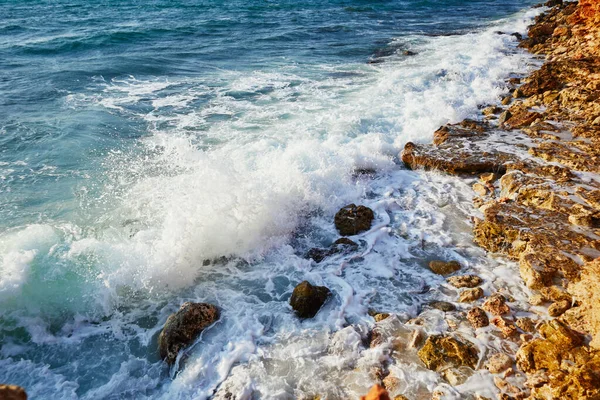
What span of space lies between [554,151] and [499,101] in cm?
470

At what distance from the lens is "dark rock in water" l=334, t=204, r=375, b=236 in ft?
26.7

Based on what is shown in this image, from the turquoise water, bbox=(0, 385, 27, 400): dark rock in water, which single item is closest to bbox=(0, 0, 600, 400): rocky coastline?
bbox=(0, 385, 27, 400): dark rock in water

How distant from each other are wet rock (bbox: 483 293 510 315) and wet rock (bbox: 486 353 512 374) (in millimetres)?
831

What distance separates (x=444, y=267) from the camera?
6.94 metres

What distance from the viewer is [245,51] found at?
862 inches

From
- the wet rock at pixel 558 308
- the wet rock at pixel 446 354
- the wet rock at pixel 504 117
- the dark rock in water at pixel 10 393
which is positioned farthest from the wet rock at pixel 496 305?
the wet rock at pixel 504 117

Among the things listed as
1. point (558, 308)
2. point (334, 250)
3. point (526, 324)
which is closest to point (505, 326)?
point (526, 324)

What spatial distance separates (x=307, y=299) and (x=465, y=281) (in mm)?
2659

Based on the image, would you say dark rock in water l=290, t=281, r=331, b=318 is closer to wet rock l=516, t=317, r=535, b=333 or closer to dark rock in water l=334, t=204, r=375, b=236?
dark rock in water l=334, t=204, r=375, b=236

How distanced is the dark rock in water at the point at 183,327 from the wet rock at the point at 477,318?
3880mm

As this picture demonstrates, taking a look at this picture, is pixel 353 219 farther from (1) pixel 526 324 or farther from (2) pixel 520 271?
(1) pixel 526 324

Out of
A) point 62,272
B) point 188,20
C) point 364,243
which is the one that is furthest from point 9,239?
point 188,20

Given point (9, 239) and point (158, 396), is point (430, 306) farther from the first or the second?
point (9, 239)

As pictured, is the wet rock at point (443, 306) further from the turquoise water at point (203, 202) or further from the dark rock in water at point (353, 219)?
the dark rock in water at point (353, 219)
